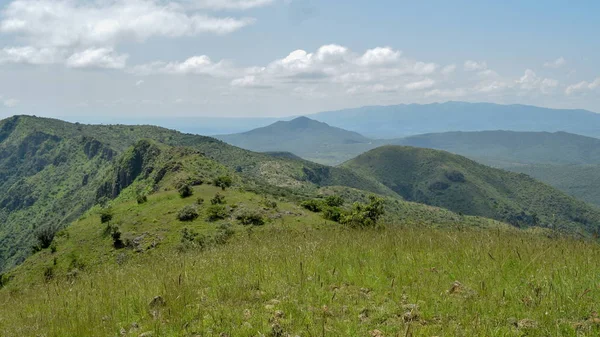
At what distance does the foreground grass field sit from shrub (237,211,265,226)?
3399 cm

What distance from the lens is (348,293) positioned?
6.59 meters

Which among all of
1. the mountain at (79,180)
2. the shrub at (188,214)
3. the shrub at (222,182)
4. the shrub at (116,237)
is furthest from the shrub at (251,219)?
the mountain at (79,180)

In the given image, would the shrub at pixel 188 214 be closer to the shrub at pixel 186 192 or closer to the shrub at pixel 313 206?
the shrub at pixel 186 192

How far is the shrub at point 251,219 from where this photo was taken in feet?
143

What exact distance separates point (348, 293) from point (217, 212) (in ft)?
145

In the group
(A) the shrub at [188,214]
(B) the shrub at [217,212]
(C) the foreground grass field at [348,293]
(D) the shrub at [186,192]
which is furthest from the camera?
(D) the shrub at [186,192]

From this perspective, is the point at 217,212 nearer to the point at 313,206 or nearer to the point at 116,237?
the point at 116,237

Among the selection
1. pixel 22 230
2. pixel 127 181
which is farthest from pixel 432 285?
pixel 22 230

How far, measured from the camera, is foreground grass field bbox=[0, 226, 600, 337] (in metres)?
5.31

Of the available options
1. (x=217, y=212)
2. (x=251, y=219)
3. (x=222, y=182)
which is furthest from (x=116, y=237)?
(x=222, y=182)

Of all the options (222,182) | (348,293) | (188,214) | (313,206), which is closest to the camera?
(348,293)

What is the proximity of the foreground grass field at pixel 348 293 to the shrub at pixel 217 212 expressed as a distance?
128 ft

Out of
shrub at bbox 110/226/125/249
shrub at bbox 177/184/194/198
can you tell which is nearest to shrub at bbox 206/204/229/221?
shrub at bbox 177/184/194/198

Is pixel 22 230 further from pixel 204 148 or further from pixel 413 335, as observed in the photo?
pixel 413 335
